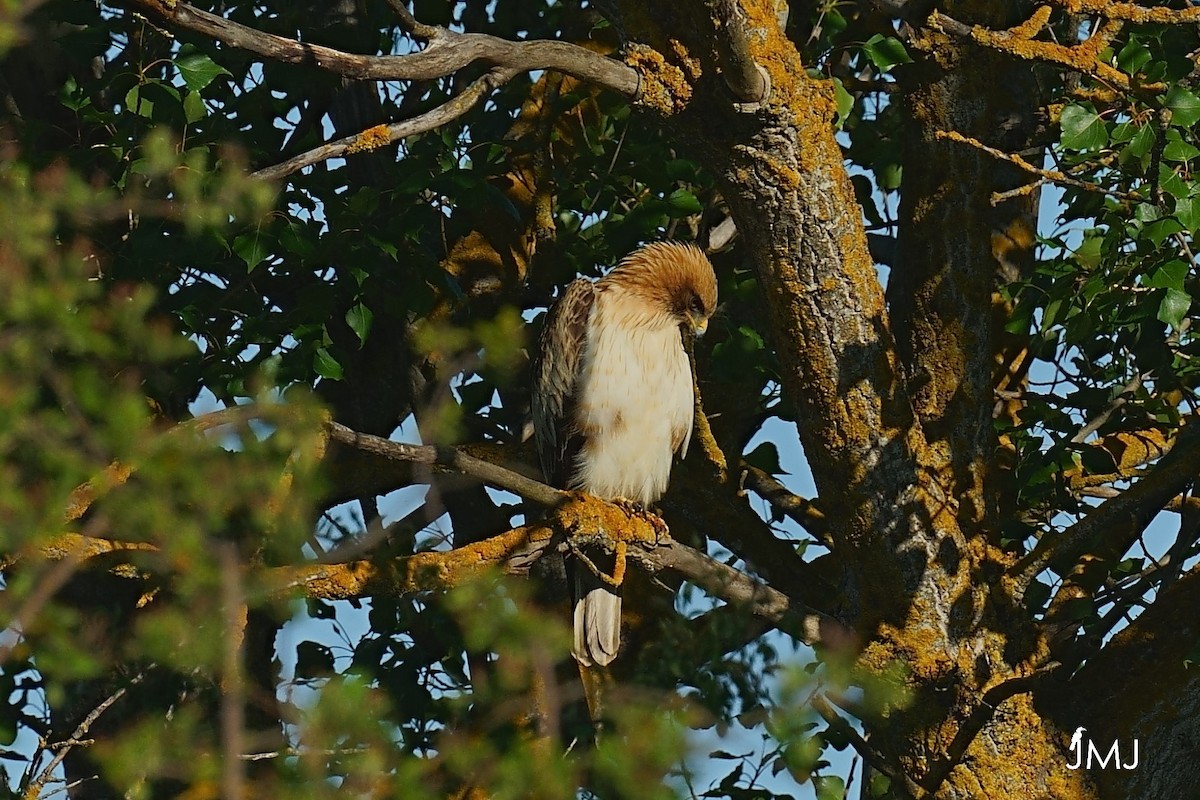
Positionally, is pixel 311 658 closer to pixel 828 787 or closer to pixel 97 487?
pixel 828 787

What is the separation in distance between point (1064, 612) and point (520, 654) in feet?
8.03

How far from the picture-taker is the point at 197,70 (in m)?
4.34

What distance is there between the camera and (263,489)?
2.88 metres

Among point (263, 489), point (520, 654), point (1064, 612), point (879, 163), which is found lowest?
point (520, 654)

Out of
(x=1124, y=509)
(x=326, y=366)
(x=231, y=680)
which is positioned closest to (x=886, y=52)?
(x=1124, y=509)

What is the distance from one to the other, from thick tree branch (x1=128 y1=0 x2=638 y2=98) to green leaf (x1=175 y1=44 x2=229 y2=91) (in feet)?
2.59

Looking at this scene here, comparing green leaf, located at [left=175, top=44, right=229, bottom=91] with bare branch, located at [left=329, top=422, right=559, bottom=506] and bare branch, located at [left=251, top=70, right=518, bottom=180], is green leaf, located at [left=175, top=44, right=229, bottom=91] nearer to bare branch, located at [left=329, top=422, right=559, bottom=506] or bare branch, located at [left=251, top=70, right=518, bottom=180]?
bare branch, located at [left=251, top=70, right=518, bottom=180]

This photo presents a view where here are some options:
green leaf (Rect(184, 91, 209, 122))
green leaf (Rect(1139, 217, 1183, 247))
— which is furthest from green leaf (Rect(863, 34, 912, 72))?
green leaf (Rect(184, 91, 209, 122))

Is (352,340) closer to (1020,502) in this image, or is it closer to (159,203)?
(159,203)

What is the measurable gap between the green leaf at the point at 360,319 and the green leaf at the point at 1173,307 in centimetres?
223

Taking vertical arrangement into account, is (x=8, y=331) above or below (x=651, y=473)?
below

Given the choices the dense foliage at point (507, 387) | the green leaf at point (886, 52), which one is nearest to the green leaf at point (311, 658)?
the dense foliage at point (507, 387)

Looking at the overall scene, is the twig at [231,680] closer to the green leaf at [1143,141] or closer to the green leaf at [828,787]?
the green leaf at [828,787]

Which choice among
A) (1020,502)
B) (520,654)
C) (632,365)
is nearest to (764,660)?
(520,654)
